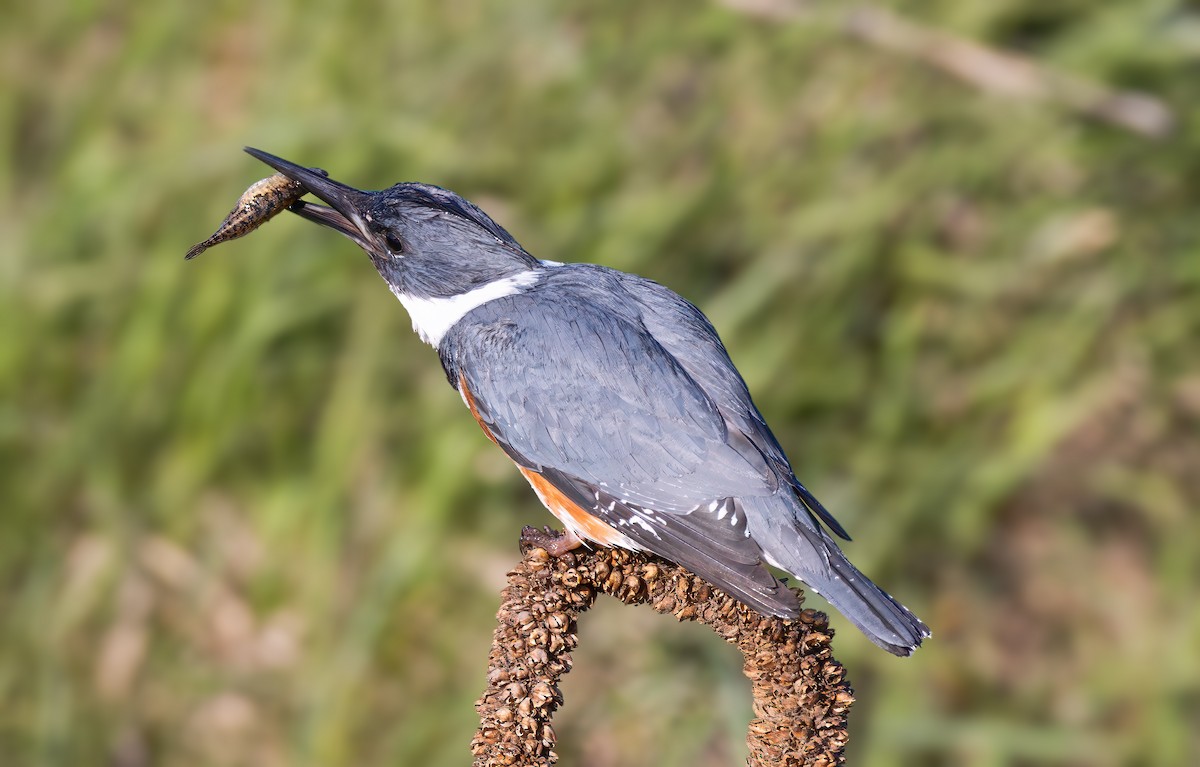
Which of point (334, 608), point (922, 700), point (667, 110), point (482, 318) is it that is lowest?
point (482, 318)

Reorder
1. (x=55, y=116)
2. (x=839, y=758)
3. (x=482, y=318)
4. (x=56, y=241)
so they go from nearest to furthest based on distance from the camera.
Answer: (x=839, y=758), (x=482, y=318), (x=56, y=241), (x=55, y=116)

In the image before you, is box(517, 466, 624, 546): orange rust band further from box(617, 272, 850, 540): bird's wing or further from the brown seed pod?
the brown seed pod

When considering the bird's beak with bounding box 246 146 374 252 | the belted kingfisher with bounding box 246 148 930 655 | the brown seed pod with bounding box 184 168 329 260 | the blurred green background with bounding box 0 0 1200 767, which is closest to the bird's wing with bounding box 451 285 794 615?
the belted kingfisher with bounding box 246 148 930 655

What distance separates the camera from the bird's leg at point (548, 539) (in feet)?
6.70

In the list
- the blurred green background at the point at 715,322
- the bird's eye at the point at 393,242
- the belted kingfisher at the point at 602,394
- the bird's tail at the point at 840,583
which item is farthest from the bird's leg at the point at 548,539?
the blurred green background at the point at 715,322

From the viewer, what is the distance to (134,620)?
13.6ft

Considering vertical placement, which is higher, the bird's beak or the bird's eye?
the bird's eye

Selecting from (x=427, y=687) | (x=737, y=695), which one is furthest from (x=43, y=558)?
(x=737, y=695)

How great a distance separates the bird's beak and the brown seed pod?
0.13ft

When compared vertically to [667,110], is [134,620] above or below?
below

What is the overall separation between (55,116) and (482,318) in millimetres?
2920

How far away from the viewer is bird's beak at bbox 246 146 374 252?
7.28 ft

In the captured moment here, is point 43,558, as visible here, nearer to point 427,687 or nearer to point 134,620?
point 134,620

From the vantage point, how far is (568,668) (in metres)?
1.50
